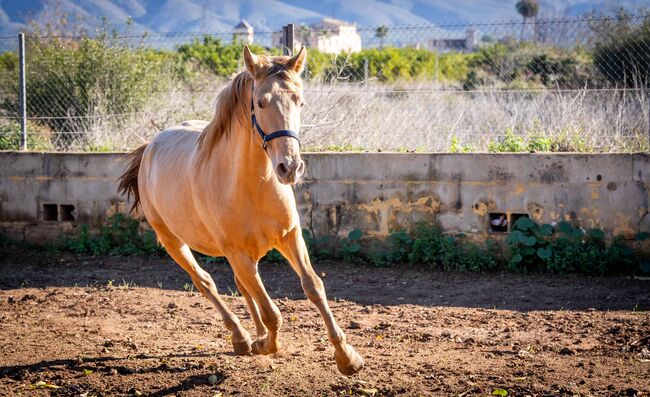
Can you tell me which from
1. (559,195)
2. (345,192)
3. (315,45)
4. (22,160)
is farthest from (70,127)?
(559,195)

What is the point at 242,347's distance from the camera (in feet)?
18.9

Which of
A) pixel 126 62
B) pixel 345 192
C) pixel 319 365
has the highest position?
pixel 126 62

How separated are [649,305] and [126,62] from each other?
946 centimetres

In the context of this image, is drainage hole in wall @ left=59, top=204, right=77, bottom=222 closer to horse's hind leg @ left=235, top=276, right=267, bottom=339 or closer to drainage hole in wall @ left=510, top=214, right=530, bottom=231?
horse's hind leg @ left=235, top=276, right=267, bottom=339

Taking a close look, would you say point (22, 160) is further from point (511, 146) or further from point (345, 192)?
point (511, 146)

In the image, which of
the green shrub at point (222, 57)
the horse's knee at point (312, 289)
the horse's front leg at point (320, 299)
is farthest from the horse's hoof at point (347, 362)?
the green shrub at point (222, 57)

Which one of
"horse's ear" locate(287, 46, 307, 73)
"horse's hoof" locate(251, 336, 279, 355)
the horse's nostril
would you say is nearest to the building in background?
"horse's ear" locate(287, 46, 307, 73)

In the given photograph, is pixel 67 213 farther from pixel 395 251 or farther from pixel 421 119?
pixel 421 119

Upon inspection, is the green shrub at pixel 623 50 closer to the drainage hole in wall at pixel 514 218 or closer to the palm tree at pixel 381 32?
the drainage hole in wall at pixel 514 218

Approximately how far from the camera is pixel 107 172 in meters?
10.2

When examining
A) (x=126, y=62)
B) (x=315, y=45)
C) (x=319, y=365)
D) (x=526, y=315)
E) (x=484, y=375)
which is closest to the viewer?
(x=484, y=375)

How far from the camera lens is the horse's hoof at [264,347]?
540 cm

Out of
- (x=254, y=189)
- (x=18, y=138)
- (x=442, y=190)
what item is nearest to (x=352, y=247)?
(x=442, y=190)

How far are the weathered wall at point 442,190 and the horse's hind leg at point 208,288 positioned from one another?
9.40 ft
